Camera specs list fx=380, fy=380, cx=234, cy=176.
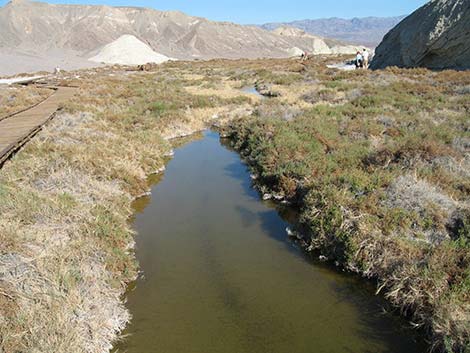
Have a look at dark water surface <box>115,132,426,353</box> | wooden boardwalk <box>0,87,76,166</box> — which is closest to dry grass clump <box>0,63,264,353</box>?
wooden boardwalk <box>0,87,76,166</box>

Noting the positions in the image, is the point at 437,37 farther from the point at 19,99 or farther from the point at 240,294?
the point at 240,294

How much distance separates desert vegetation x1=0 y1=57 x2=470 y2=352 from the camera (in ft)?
20.9

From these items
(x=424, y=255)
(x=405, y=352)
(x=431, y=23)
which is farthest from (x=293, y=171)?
(x=431, y=23)

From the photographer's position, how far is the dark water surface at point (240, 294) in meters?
6.54

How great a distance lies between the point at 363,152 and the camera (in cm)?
1308

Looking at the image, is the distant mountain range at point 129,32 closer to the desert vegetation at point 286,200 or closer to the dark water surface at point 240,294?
the desert vegetation at point 286,200

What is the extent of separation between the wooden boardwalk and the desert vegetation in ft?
1.72

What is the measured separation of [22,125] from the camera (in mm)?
16703

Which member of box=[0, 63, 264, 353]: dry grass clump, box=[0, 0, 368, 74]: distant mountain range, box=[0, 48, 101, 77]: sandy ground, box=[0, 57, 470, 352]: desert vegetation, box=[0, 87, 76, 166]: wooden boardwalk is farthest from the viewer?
box=[0, 0, 368, 74]: distant mountain range

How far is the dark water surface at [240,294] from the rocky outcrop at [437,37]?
30.8m

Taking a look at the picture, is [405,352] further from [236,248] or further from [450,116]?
[450,116]

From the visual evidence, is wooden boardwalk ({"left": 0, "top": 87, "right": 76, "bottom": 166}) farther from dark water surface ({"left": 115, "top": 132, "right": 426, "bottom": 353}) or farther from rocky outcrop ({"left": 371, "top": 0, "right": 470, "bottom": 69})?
rocky outcrop ({"left": 371, "top": 0, "right": 470, "bottom": 69})

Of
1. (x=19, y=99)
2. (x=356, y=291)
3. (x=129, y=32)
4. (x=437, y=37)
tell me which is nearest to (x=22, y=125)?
(x=19, y=99)

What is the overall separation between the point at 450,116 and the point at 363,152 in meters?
7.30
